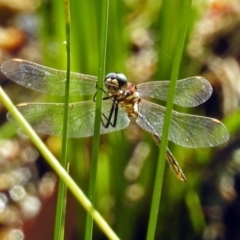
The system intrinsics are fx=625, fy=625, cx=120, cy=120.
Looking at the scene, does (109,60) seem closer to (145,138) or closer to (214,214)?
(145,138)

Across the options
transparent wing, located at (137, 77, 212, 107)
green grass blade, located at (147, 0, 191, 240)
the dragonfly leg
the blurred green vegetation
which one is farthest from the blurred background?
green grass blade, located at (147, 0, 191, 240)

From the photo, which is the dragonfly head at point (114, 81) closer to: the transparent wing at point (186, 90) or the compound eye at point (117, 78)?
the compound eye at point (117, 78)

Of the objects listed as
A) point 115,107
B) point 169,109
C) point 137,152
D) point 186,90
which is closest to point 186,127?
point 186,90

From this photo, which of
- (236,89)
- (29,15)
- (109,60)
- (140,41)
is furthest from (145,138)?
(29,15)

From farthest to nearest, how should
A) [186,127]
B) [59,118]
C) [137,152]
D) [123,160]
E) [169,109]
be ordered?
[137,152] < [123,160] < [186,127] < [59,118] < [169,109]

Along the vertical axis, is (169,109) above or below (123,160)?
above

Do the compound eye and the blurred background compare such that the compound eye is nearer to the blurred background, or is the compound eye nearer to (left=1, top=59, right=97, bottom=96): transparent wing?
(left=1, top=59, right=97, bottom=96): transparent wing

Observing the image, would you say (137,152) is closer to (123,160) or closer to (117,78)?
(123,160)
